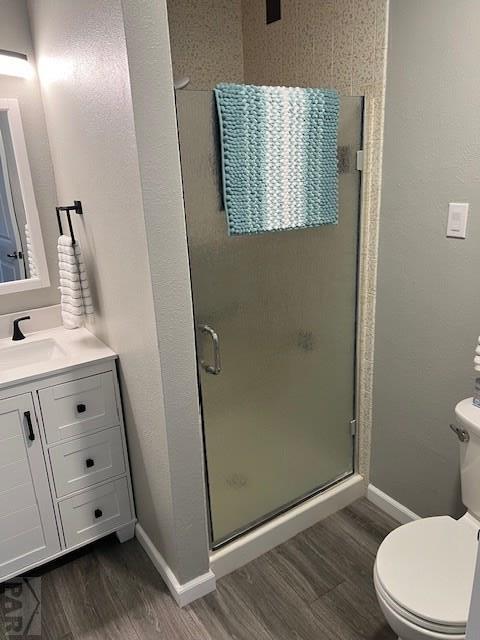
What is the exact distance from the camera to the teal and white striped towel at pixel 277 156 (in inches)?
61.2

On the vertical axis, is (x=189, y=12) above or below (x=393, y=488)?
above

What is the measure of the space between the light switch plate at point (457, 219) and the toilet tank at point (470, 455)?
0.58 meters

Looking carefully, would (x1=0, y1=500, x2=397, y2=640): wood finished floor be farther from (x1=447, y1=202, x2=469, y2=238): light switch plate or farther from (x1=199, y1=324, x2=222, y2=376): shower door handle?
(x1=447, y1=202, x2=469, y2=238): light switch plate

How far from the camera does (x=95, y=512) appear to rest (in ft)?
6.50

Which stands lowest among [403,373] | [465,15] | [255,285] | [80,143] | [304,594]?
[304,594]

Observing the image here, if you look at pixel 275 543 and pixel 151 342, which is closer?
pixel 151 342

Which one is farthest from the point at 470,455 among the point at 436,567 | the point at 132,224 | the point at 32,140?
the point at 32,140

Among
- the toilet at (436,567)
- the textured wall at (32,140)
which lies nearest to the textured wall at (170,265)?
the toilet at (436,567)

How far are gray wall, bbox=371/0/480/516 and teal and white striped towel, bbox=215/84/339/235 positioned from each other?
27 centimetres

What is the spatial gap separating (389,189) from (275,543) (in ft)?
5.03

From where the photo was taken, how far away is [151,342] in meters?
1.55

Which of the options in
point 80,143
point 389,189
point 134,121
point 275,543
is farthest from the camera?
point 275,543

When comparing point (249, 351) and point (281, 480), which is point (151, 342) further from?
point (281, 480)

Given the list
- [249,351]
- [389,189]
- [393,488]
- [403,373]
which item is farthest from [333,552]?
[389,189]
